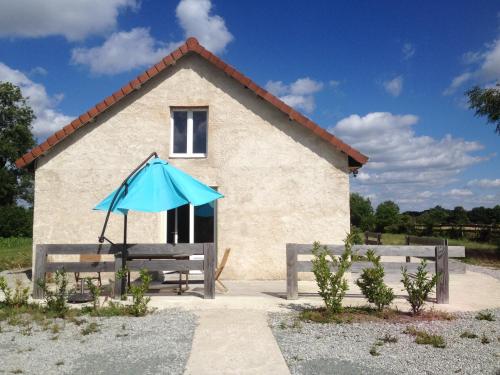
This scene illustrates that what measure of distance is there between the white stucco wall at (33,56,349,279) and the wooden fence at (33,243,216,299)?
2884mm

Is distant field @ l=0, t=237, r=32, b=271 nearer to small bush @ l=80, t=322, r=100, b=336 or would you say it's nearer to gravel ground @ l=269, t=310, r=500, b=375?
small bush @ l=80, t=322, r=100, b=336

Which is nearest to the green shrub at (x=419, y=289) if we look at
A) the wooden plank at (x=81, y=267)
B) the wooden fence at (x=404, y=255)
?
the wooden fence at (x=404, y=255)

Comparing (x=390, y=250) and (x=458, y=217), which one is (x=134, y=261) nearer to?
(x=390, y=250)

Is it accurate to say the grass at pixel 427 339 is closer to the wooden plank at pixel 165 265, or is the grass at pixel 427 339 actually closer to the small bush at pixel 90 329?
the wooden plank at pixel 165 265

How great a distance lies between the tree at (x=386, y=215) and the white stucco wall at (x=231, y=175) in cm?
2651

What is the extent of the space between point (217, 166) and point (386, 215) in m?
27.8

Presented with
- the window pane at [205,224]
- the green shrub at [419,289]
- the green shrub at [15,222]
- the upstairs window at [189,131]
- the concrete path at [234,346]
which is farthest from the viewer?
the green shrub at [15,222]

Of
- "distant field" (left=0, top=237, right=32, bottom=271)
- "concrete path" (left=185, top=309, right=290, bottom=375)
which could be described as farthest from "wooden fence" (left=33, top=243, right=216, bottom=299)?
"distant field" (left=0, top=237, right=32, bottom=271)

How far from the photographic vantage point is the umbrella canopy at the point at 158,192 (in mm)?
7871

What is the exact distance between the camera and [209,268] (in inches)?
323

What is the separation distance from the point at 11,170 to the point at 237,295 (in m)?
37.5

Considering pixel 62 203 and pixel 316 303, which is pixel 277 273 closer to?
pixel 316 303

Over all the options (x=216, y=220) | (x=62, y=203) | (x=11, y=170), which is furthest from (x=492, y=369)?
(x=11, y=170)

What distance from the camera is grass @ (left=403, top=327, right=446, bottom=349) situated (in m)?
5.54
